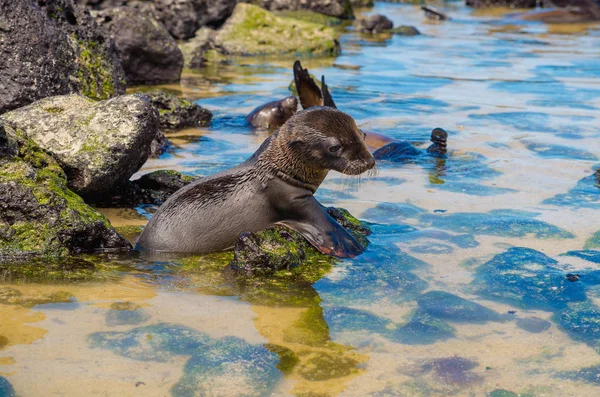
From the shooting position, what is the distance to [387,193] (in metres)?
8.23

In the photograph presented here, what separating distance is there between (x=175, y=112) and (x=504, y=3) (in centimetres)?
2593

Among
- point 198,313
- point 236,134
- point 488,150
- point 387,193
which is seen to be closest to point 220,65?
point 236,134

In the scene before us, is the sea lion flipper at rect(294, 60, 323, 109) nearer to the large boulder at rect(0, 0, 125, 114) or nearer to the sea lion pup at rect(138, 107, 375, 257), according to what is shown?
the large boulder at rect(0, 0, 125, 114)

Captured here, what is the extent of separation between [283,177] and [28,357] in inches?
96.8

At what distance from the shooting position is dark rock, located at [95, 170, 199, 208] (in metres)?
7.59

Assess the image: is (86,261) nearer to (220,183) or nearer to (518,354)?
(220,183)

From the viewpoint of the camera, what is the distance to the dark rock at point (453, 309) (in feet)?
17.4

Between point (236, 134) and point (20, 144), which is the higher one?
point (20, 144)

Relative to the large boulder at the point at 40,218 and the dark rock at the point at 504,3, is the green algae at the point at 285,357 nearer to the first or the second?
the large boulder at the point at 40,218

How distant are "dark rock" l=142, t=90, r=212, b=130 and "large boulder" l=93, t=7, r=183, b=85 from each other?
301 centimetres

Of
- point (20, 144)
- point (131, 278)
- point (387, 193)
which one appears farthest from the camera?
point (387, 193)

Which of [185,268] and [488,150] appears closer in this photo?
[185,268]

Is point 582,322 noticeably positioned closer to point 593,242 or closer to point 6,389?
point 593,242

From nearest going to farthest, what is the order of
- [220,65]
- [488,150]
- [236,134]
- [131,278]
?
[131,278], [488,150], [236,134], [220,65]
